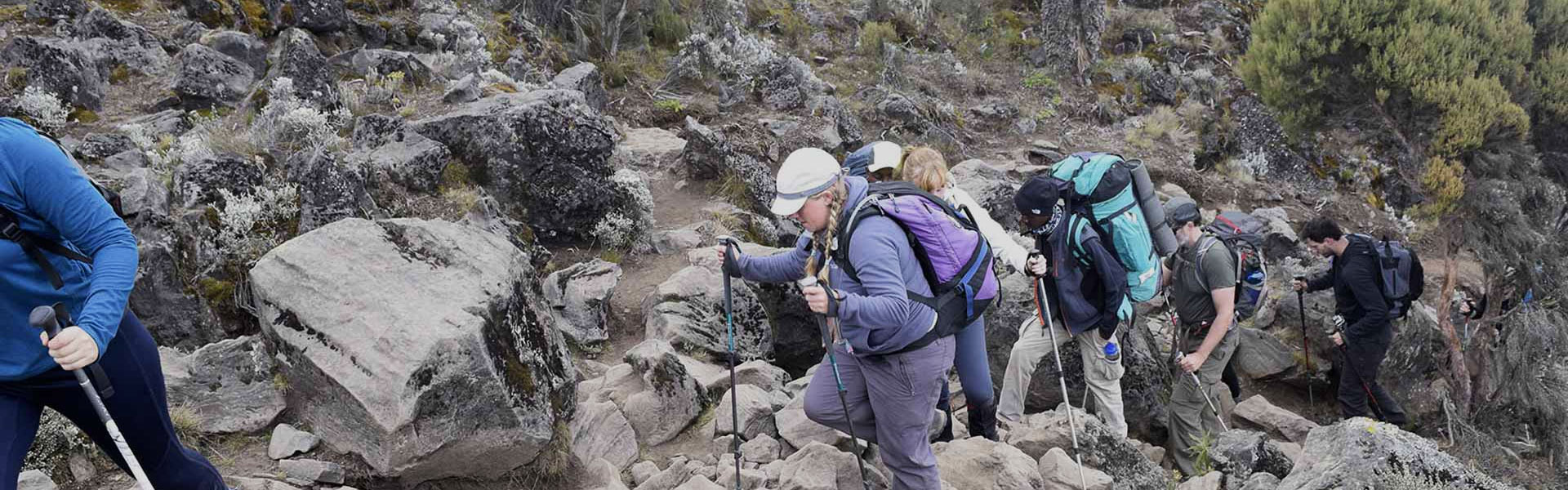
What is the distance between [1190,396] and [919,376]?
159 inches

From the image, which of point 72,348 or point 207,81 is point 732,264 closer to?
point 72,348

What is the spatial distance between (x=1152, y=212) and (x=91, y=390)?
5996 mm

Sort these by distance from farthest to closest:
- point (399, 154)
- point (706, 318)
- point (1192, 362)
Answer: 1. point (399, 154)
2. point (706, 318)
3. point (1192, 362)

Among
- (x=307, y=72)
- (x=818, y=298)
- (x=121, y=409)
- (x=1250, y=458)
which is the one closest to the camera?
(x=121, y=409)

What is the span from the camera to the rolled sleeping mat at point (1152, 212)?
241 inches

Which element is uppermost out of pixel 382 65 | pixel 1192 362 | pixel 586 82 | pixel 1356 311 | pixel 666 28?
pixel 1192 362

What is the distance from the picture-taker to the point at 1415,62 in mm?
10422

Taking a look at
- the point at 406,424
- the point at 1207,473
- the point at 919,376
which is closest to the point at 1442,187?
the point at 1207,473

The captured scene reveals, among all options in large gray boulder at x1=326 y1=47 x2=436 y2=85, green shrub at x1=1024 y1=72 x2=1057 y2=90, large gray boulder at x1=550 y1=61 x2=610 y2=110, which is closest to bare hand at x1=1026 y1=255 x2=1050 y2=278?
large gray boulder at x1=326 y1=47 x2=436 y2=85

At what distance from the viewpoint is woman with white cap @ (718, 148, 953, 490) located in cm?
376

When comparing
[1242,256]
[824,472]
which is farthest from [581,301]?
[1242,256]

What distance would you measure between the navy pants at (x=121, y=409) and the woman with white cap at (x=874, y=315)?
2589mm

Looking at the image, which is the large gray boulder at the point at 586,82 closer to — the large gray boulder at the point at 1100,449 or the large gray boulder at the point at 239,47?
the large gray boulder at the point at 239,47

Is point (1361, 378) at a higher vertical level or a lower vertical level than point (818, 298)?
lower
